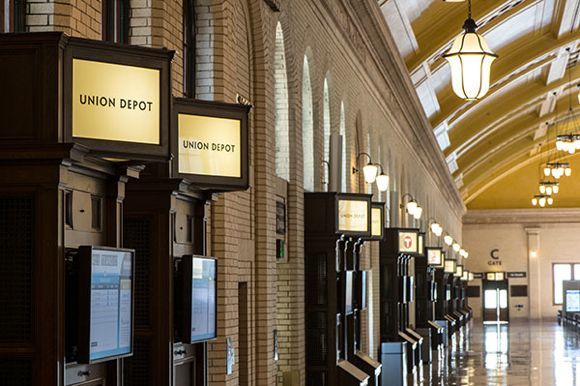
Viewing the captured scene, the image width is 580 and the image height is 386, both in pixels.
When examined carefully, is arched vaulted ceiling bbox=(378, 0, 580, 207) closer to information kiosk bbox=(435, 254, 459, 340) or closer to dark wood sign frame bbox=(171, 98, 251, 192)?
information kiosk bbox=(435, 254, 459, 340)

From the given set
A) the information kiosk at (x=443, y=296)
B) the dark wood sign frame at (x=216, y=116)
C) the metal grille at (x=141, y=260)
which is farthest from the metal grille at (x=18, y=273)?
the information kiosk at (x=443, y=296)

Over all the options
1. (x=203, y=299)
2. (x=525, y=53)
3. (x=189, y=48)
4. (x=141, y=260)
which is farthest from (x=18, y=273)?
(x=525, y=53)

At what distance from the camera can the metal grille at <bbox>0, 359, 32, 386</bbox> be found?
620 cm

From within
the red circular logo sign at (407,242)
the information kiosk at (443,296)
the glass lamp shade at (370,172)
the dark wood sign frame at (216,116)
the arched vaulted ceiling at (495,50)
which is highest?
the arched vaulted ceiling at (495,50)

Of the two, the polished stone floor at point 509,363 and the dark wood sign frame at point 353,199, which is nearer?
the dark wood sign frame at point 353,199

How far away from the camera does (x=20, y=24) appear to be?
7902mm

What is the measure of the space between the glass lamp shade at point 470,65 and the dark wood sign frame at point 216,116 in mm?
2693

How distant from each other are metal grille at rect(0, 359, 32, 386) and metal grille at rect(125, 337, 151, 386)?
1.89 metres

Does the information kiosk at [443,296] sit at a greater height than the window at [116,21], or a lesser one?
lesser

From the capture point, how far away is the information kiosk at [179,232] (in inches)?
318

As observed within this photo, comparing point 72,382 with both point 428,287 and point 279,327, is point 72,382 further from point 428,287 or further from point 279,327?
point 428,287

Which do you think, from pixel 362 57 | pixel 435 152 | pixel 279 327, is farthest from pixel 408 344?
pixel 435 152

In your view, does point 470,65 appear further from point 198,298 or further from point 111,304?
point 111,304

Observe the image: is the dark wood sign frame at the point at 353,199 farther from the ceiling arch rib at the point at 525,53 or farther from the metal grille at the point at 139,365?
the ceiling arch rib at the point at 525,53
